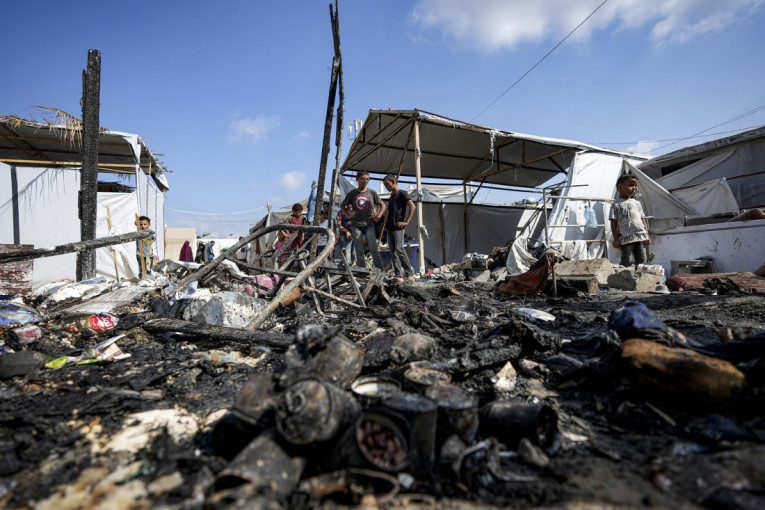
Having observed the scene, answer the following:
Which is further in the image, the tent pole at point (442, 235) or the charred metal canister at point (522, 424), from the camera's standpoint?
the tent pole at point (442, 235)

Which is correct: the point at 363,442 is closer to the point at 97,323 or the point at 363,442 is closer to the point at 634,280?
the point at 97,323

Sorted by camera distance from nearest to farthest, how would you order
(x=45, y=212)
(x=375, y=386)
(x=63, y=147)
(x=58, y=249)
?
1. (x=375, y=386)
2. (x=58, y=249)
3. (x=45, y=212)
4. (x=63, y=147)

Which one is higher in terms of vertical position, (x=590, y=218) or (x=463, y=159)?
(x=463, y=159)

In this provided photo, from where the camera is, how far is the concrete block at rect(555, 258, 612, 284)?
622 cm

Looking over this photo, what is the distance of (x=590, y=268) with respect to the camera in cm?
632

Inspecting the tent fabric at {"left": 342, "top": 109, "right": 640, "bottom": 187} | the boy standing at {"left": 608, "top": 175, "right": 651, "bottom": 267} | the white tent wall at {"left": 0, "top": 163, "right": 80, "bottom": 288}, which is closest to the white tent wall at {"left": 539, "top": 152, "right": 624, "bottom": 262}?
the tent fabric at {"left": 342, "top": 109, "right": 640, "bottom": 187}

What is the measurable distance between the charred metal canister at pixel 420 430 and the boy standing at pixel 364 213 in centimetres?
484

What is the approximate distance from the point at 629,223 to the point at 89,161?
8222mm

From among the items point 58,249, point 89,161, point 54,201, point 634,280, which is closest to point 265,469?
point 58,249

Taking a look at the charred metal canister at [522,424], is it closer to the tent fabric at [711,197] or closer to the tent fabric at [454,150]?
the tent fabric at [454,150]

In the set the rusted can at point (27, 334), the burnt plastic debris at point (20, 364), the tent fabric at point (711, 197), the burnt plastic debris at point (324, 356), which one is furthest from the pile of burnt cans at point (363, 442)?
the tent fabric at point (711, 197)

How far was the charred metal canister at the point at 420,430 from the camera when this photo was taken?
45.9 inches

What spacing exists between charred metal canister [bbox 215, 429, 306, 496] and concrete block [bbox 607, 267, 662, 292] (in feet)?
20.5

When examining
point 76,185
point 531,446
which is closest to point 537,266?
point 531,446
